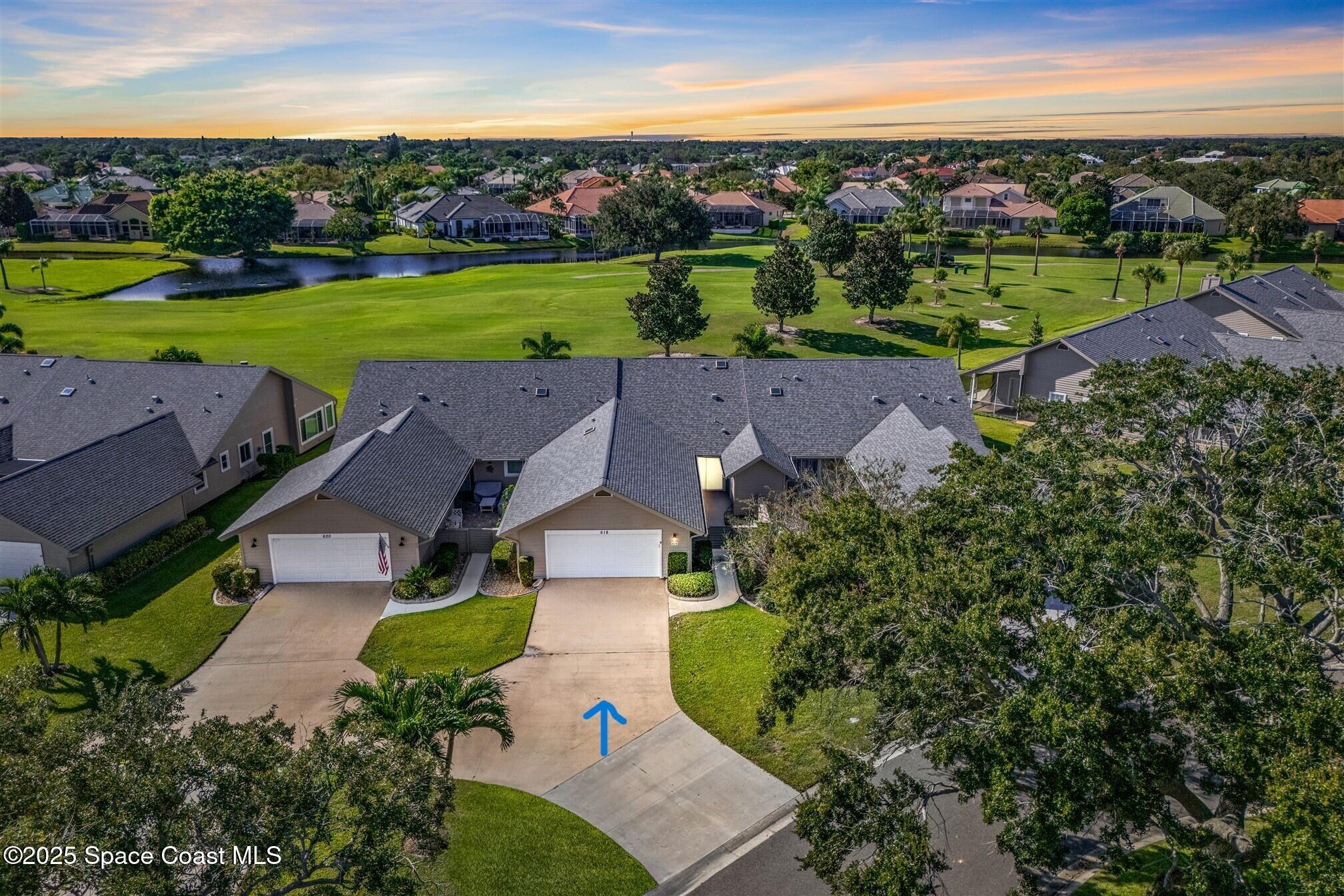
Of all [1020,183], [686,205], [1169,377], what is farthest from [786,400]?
[1020,183]

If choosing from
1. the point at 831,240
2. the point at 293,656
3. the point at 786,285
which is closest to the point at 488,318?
the point at 786,285

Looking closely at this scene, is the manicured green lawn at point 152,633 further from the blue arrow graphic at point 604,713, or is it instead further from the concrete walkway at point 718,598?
the concrete walkway at point 718,598

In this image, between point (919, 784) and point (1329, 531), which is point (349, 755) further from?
point (1329, 531)

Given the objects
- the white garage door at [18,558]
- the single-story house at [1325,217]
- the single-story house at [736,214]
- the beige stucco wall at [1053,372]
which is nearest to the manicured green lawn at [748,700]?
the white garage door at [18,558]

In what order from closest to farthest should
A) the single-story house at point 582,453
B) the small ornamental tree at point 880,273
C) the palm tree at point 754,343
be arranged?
1. the single-story house at point 582,453
2. the palm tree at point 754,343
3. the small ornamental tree at point 880,273

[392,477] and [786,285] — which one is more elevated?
[786,285]

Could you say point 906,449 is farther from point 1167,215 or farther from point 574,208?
point 574,208
